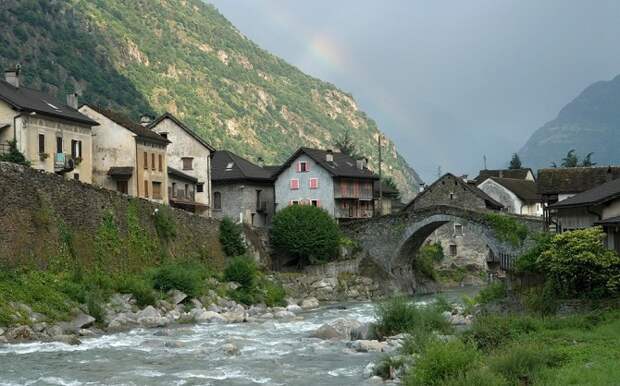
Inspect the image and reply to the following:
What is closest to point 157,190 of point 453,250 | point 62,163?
point 62,163

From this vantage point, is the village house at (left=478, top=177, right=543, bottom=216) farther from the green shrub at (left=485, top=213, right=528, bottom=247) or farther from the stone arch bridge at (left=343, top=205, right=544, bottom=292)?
the green shrub at (left=485, top=213, right=528, bottom=247)

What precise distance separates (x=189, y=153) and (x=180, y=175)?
4.46m

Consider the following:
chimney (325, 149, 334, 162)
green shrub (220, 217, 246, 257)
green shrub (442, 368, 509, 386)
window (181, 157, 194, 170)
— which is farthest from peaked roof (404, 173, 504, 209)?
green shrub (442, 368, 509, 386)

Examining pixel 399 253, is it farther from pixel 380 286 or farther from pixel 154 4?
pixel 154 4

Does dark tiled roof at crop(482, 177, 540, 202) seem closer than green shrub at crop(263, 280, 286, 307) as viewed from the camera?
No

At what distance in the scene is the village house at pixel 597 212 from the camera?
3338 cm

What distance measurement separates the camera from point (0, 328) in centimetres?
3055

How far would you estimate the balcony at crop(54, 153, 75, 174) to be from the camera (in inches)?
2023

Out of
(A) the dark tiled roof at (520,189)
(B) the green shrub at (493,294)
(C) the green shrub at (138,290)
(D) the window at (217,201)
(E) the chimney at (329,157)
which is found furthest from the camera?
(A) the dark tiled roof at (520,189)

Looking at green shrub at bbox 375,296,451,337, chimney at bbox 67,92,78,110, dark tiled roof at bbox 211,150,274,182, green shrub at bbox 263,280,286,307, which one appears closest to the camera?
green shrub at bbox 375,296,451,337

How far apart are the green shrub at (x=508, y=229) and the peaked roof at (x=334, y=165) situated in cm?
1689

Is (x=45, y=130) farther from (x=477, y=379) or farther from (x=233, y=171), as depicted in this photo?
(x=477, y=379)

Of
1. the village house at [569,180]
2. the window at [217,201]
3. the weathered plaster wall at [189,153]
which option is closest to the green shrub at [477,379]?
the village house at [569,180]

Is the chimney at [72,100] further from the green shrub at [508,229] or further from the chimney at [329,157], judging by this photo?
the green shrub at [508,229]
